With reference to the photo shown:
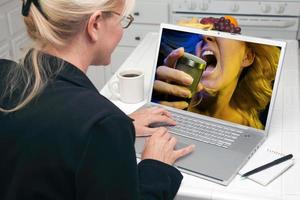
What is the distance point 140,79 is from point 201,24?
0.28 meters

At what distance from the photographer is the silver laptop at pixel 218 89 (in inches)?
45.1

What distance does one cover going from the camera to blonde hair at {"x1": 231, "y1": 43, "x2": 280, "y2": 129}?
117cm

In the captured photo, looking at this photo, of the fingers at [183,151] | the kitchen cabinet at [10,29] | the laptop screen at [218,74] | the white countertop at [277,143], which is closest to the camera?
the white countertop at [277,143]

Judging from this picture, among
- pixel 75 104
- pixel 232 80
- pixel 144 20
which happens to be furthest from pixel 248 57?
pixel 144 20

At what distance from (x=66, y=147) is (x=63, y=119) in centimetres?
5

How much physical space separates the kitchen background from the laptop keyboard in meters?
1.27

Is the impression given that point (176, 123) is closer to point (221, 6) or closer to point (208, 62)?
point (208, 62)

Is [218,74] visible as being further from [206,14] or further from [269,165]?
[206,14]

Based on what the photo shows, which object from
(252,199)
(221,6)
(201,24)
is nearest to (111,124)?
(252,199)

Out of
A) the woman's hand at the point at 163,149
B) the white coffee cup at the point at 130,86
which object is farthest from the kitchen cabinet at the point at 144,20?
the woman's hand at the point at 163,149

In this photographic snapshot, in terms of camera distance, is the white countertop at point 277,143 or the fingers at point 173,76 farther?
the fingers at point 173,76

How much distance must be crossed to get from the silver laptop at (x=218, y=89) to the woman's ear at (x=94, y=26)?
1.26ft

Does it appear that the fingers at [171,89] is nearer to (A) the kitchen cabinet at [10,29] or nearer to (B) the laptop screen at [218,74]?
(B) the laptop screen at [218,74]

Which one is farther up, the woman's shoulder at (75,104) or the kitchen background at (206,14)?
the woman's shoulder at (75,104)
